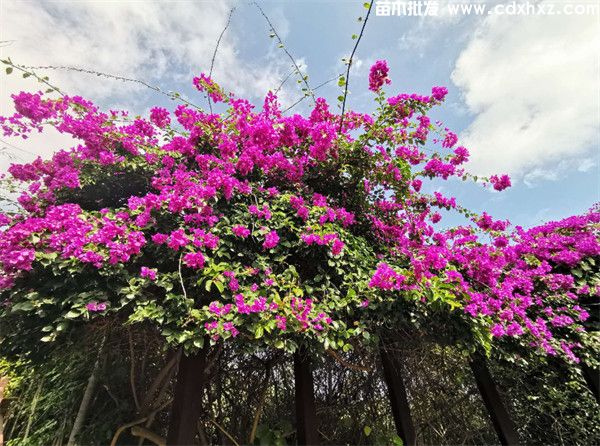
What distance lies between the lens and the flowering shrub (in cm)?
210

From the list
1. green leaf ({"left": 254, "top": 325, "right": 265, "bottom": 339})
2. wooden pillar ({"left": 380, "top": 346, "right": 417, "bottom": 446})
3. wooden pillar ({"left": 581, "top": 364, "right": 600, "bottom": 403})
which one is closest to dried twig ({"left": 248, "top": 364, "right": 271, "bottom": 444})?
Answer: wooden pillar ({"left": 380, "top": 346, "right": 417, "bottom": 446})

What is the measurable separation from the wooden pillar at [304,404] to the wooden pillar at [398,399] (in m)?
0.69

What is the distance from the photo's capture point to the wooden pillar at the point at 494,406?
2.87m

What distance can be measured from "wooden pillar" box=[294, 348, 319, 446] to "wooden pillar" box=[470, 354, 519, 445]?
147 cm

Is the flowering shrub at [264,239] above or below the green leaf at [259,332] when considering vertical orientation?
above

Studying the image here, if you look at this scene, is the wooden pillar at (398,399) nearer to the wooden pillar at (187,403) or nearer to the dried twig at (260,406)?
the dried twig at (260,406)

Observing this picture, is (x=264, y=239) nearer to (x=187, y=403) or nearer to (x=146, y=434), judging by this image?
(x=187, y=403)

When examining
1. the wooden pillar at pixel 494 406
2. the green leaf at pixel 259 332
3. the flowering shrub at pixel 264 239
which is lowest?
the wooden pillar at pixel 494 406

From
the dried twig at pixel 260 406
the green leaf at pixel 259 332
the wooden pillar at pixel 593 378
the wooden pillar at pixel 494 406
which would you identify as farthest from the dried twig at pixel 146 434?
the wooden pillar at pixel 593 378

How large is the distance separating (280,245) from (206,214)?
592 millimetres

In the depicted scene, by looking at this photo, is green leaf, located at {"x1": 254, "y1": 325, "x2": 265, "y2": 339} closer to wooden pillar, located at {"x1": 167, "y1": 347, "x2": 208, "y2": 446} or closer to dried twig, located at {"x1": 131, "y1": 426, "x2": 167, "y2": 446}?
wooden pillar, located at {"x1": 167, "y1": 347, "x2": 208, "y2": 446}

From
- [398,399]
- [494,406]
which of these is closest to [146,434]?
[398,399]

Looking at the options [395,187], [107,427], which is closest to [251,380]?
[107,427]

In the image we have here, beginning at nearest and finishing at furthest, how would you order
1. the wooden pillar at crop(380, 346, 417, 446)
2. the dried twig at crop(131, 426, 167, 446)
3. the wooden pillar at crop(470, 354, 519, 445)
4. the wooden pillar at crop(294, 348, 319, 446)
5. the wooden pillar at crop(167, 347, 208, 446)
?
the wooden pillar at crop(167, 347, 208, 446)
the wooden pillar at crop(294, 348, 319, 446)
the dried twig at crop(131, 426, 167, 446)
the wooden pillar at crop(380, 346, 417, 446)
the wooden pillar at crop(470, 354, 519, 445)
